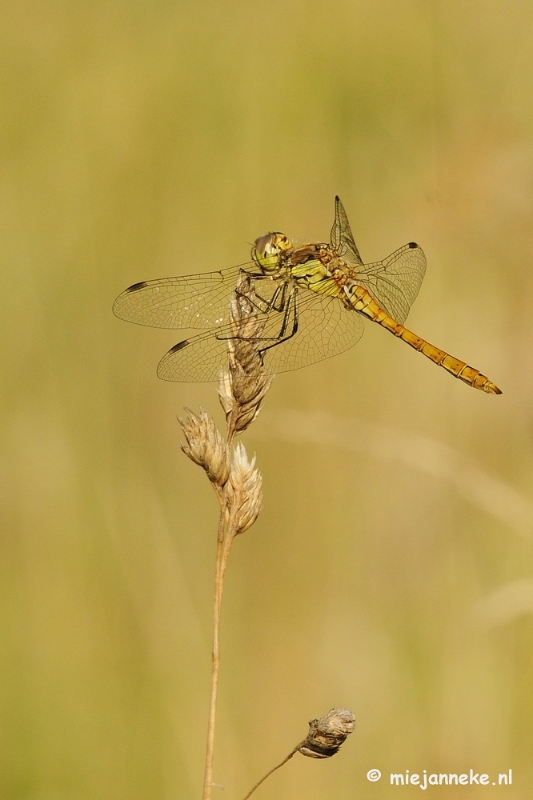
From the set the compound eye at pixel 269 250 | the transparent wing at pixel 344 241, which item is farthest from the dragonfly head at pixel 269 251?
the transparent wing at pixel 344 241

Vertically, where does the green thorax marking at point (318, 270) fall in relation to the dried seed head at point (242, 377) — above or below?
above

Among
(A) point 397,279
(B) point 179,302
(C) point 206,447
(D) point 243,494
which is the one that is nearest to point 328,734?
(D) point 243,494

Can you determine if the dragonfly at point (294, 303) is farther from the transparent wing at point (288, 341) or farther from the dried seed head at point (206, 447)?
the dried seed head at point (206, 447)

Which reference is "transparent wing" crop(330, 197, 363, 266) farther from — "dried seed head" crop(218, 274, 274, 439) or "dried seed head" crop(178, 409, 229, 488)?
"dried seed head" crop(178, 409, 229, 488)

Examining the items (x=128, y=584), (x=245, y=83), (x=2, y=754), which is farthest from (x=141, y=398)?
(x=245, y=83)

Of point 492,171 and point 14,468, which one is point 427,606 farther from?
point 492,171

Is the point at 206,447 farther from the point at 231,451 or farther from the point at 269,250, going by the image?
the point at 269,250

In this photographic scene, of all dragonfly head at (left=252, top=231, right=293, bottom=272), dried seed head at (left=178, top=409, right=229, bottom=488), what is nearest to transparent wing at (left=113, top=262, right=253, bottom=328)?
dragonfly head at (left=252, top=231, right=293, bottom=272)
